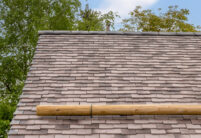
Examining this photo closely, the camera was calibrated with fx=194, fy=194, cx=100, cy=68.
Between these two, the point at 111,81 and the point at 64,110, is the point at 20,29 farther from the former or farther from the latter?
the point at 64,110

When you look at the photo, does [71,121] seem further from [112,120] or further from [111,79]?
[111,79]


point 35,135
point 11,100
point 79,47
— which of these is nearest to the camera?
point 35,135

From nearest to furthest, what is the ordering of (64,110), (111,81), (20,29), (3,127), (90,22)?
(64,110), (111,81), (3,127), (20,29), (90,22)

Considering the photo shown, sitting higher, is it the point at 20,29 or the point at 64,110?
the point at 20,29

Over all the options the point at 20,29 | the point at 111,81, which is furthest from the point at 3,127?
the point at 20,29

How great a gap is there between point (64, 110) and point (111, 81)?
1.55m

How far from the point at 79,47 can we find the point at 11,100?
7674 millimetres

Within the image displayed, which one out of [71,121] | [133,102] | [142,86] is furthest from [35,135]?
[142,86]

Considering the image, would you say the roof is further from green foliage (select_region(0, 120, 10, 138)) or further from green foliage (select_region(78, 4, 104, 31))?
green foliage (select_region(78, 4, 104, 31))

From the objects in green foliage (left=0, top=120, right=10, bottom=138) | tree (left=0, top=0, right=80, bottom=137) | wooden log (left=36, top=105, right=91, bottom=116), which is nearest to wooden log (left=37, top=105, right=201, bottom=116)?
wooden log (left=36, top=105, right=91, bottom=116)

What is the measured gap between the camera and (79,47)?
6199 millimetres

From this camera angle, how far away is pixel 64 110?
405 cm

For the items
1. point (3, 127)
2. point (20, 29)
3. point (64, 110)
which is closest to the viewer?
point (64, 110)

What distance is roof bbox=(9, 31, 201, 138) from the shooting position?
3.98m
